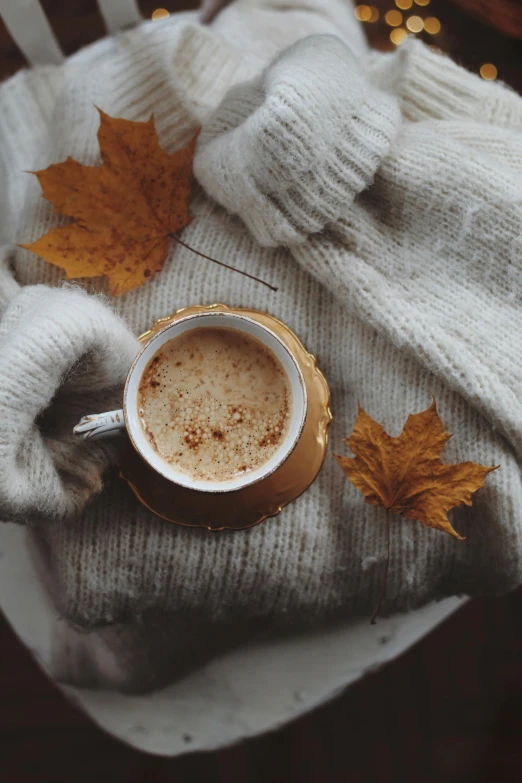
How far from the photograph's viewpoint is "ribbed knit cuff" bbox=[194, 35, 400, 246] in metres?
0.58

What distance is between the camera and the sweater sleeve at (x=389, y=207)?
0.60 m

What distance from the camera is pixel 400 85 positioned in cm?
70

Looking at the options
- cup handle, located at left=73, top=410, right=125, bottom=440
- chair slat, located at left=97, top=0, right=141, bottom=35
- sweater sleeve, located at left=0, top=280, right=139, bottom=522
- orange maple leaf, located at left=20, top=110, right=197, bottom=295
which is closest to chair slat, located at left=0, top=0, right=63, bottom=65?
chair slat, located at left=97, top=0, right=141, bottom=35

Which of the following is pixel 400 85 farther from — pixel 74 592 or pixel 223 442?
pixel 74 592

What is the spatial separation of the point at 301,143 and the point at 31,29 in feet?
1.36

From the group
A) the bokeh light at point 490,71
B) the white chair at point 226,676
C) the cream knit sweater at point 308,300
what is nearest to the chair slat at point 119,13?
the cream knit sweater at point 308,300

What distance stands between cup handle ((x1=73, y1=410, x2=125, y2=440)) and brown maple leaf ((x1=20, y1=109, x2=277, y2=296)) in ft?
0.56

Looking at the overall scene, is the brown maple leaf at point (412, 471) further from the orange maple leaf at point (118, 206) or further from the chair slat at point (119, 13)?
the chair slat at point (119, 13)

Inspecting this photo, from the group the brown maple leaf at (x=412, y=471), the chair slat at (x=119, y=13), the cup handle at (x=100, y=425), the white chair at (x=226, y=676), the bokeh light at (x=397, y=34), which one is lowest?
the white chair at (x=226, y=676)

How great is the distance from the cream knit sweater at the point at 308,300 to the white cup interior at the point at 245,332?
31mm

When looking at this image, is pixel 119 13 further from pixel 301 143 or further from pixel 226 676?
pixel 226 676

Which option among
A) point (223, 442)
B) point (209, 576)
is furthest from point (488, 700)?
point (223, 442)

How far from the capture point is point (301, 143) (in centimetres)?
59

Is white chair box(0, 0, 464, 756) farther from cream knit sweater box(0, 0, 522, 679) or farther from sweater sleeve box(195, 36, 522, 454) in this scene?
sweater sleeve box(195, 36, 522, 454)
